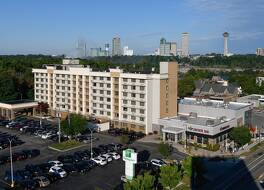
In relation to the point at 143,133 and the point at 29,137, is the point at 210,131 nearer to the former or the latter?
the point at 143,133

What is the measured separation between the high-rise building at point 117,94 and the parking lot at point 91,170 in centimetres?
666

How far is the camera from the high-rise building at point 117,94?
66000mm

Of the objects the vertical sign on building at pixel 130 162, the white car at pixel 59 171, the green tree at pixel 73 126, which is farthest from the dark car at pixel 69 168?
the green tree at pixel 73 126

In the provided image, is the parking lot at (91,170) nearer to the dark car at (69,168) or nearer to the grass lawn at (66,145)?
the dark car at (69,168)

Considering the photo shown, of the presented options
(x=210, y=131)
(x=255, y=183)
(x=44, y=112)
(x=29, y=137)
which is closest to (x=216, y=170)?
(x=255, y=183)

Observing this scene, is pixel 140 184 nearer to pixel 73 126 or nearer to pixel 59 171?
pixel 59 171

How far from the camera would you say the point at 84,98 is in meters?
75.6

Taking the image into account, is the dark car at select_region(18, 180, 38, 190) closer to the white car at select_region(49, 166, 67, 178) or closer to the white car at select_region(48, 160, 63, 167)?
the white car at select_region(49, 166, 67, 178)

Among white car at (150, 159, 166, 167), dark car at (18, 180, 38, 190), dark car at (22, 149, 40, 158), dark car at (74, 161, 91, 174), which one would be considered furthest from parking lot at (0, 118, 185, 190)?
white car at (150, 159, 166, 167)

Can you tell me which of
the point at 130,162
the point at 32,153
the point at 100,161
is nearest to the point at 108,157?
the point at 100,161

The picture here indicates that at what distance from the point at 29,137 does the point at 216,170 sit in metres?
33.1

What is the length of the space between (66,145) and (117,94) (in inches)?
690

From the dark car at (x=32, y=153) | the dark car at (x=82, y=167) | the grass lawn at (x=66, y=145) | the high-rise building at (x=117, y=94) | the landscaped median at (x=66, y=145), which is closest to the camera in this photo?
the dark car at (x=82, y=167)

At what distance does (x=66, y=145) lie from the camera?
185ft
